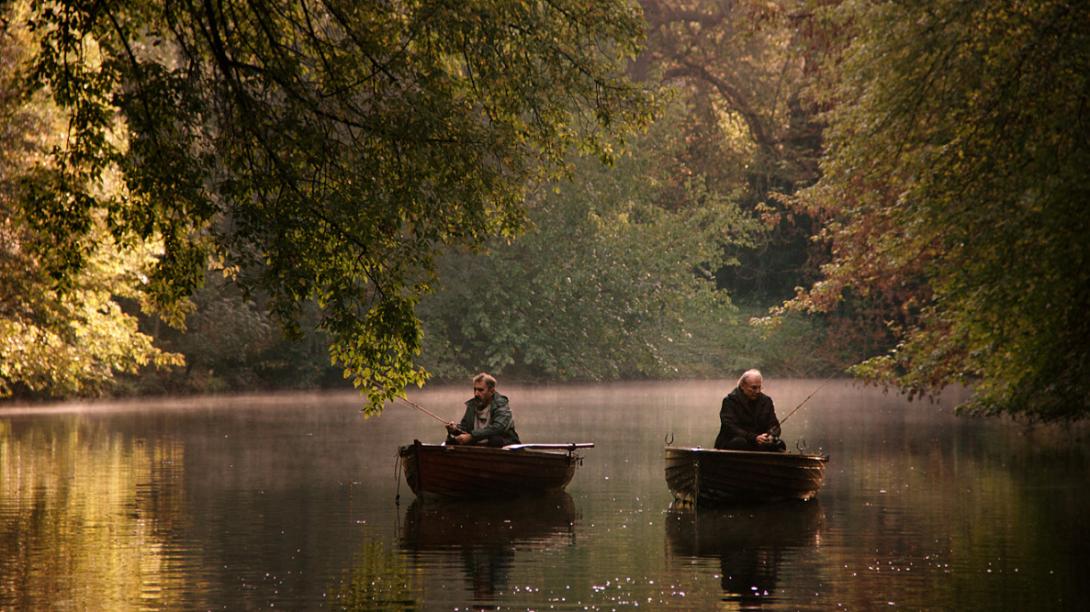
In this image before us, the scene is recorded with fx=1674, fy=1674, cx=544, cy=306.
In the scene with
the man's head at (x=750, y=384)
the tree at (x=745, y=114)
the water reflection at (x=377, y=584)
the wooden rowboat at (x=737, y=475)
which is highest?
the tree at (x=745, y=114)

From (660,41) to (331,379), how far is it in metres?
16.7

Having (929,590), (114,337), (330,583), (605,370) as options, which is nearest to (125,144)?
(114,337)

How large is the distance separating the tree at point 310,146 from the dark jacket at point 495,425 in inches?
138

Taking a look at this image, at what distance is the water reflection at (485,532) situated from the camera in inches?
553

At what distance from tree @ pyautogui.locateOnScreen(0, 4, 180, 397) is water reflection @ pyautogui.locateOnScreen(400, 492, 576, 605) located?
10681 mm

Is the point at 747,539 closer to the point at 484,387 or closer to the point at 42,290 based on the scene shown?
the point at 484,387

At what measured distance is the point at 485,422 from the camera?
2045 centimetres

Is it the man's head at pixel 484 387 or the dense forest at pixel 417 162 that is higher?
the dense forest at pixel 417 162

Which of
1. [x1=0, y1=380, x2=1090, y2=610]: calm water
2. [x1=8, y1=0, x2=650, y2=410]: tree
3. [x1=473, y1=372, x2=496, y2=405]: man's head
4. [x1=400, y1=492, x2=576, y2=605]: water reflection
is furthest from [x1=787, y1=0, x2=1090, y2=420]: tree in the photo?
[x1=473, y1=372, x2=496, y2=405]: man's head

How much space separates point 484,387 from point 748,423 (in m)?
3.17

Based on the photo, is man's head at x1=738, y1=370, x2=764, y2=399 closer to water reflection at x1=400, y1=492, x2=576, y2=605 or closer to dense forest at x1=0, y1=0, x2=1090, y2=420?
water reflection at x1=400, y1=492, x2=576, y2=605

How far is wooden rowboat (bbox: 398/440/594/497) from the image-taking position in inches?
774

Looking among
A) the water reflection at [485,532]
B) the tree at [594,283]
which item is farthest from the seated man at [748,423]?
the tree at [594,283]

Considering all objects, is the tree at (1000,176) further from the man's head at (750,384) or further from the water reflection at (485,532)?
the water reflection at (485,532)
